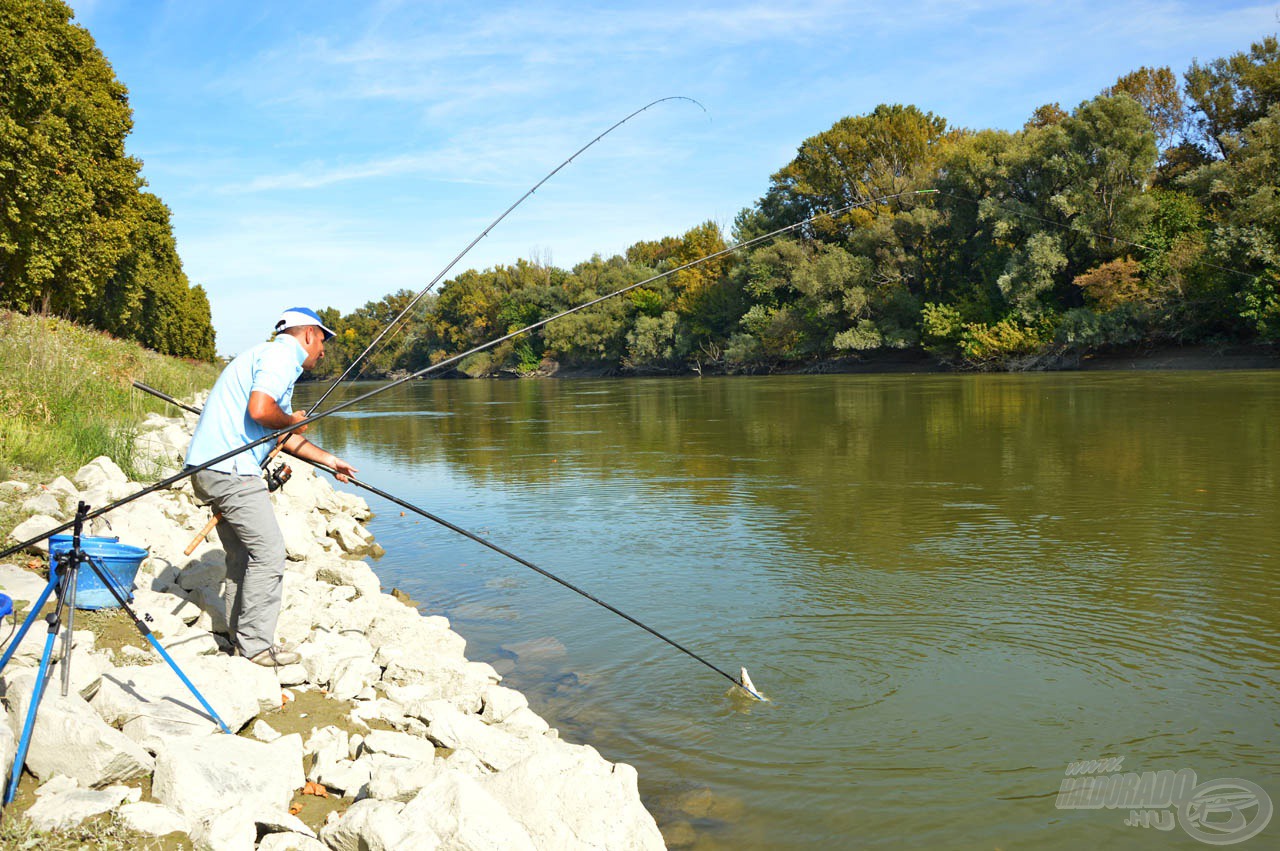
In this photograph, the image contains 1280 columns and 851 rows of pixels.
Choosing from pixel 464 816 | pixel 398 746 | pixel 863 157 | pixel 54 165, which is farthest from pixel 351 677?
→ pixel 863 157

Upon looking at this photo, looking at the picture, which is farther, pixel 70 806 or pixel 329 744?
pixel 329 744

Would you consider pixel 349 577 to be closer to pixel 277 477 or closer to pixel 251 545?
pixel 277 477

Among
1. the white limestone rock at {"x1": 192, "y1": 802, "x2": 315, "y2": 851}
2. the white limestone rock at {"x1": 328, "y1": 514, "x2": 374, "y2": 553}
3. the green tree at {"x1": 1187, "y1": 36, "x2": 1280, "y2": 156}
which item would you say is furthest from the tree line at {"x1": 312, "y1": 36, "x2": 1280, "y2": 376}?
the white limestone rock at {"x1": 192, "y1": 802, "x2": 315, "y2": 851}

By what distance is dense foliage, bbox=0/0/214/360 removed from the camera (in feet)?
67.0

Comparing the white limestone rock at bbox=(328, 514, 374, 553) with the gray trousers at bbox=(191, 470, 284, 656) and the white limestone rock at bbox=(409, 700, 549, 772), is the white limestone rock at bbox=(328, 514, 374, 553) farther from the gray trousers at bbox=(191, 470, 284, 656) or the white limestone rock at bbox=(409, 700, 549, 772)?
the white limestone rock at bbox=(409, 700, 549, 772)

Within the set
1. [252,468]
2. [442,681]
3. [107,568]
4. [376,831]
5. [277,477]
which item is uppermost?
[252,468]

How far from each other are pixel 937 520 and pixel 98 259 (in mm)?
26385

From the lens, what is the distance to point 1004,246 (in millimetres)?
48344

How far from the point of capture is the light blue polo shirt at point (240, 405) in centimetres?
520

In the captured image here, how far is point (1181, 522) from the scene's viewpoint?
9594mm

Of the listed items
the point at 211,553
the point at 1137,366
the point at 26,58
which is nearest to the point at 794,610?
the point at 211,553

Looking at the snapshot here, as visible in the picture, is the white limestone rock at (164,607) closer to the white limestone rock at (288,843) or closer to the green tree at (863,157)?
the white limestone rock at (288,843)

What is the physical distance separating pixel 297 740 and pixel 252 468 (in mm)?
1727

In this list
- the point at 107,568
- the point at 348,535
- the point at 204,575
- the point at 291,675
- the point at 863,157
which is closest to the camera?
the point at 107,568
